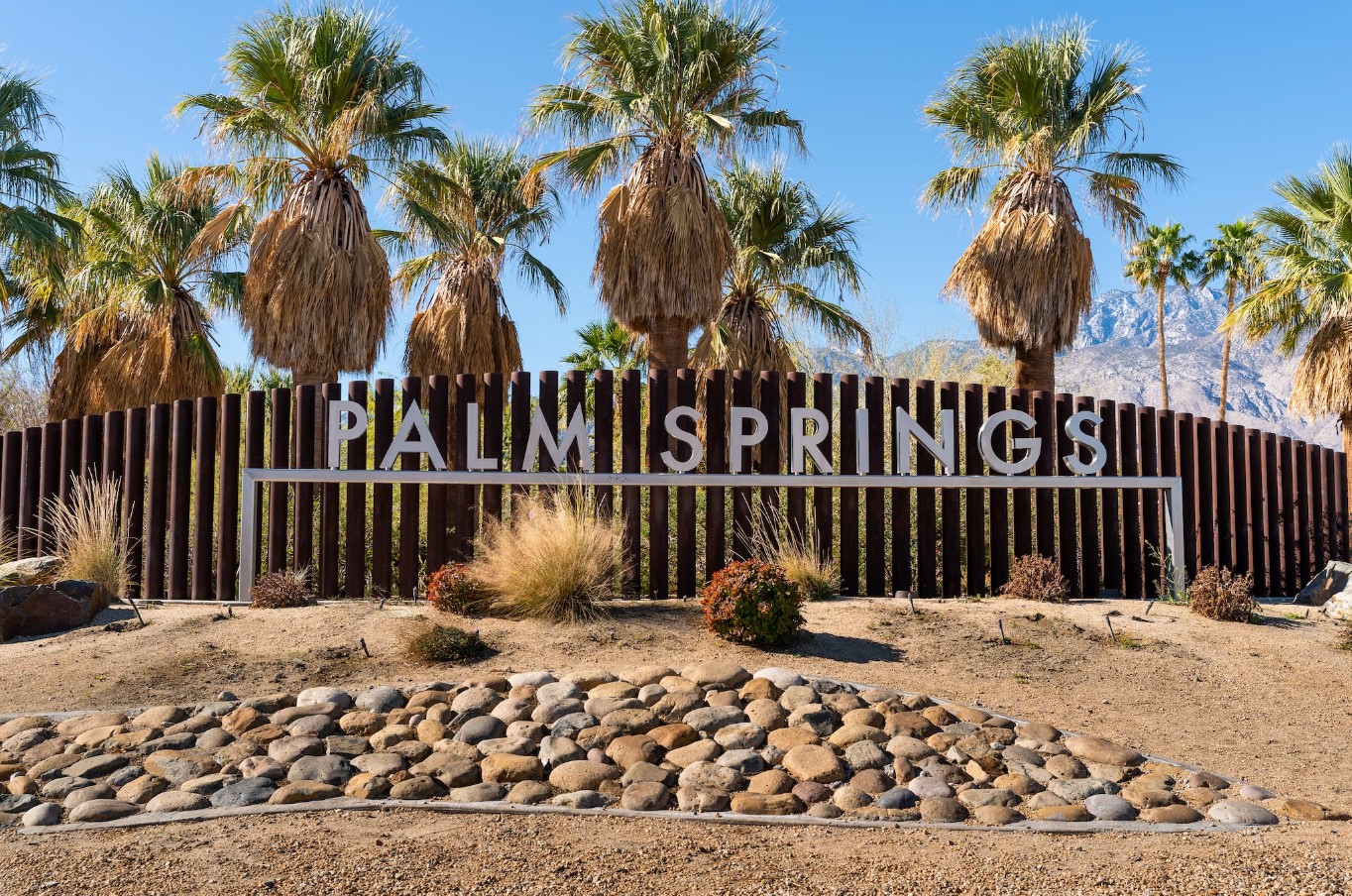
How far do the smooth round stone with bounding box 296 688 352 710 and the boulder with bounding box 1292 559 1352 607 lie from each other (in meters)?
11.3

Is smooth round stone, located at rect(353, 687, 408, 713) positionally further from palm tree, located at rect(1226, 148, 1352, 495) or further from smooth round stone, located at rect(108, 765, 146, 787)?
palm tree, located at rect(1226, 148, 1352, 495)

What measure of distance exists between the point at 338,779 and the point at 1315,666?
7.73 meters

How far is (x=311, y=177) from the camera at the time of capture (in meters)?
13.9

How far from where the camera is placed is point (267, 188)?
14.3 m

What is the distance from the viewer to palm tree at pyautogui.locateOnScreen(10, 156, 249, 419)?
1886 cm

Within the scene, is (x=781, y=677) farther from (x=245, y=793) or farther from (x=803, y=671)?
(x=245, y=793)

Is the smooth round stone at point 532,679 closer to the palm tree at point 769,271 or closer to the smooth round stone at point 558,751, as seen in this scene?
the smooth round stone at point 558,751

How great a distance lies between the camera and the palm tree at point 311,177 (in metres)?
13.4

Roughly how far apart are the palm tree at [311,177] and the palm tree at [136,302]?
14.7ft

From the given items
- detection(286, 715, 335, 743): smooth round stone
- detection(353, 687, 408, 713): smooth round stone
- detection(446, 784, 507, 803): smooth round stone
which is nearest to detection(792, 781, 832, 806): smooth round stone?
detection(446, 784, 507, 803): smooth round stone

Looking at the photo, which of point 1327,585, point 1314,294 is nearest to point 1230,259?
point 1314,294

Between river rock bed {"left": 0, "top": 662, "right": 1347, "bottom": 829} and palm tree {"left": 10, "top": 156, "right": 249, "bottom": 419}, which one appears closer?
river rock bed {"left": 0, "top": 662, "right": 1347, "bottom": 829}

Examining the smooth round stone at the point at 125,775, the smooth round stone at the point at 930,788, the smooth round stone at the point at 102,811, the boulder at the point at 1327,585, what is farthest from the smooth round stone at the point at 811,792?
the boulder at the point at 1327,585

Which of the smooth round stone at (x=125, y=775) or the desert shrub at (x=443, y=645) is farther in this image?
the desert shrub at (x=443, y=645)
